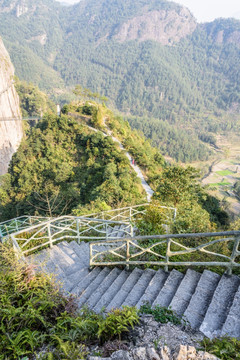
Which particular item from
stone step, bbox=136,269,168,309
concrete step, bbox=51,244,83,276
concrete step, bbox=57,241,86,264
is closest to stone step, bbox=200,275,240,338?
stone step, bbox=136,269,168,309

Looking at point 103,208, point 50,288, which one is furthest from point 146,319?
point 103,208

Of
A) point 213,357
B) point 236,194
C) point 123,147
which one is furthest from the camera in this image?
point 236,194

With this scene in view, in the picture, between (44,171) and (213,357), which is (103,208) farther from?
(44,171)

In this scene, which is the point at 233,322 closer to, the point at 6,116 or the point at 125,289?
the point at 125,289

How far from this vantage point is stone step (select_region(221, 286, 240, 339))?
106 inches

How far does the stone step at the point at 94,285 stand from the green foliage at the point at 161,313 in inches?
51.4

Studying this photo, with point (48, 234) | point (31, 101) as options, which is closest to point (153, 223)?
point (48, 234)

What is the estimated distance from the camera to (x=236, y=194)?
66562 mm

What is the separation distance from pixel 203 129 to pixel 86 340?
14407 centimetres

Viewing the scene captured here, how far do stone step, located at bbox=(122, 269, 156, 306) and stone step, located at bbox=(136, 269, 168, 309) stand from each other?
0.13 meters

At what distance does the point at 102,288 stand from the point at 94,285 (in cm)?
28

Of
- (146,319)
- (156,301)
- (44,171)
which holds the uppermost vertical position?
(146,319)

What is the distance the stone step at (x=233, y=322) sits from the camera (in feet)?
8.84

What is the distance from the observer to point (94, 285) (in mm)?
4414
